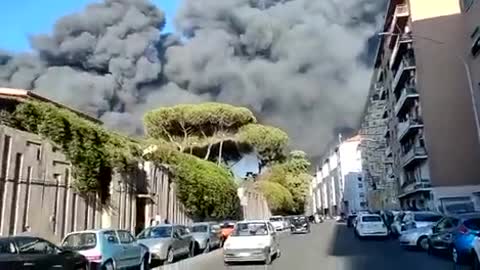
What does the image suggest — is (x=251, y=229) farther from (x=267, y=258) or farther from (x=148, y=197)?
(x=148, y=197)

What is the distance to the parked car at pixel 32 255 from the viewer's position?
29.3 feet

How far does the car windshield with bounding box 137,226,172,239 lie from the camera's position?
17.7 meters

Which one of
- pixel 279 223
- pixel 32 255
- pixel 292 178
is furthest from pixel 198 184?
pixel 292 178

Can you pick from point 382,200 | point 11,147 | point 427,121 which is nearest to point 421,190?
point 427,121

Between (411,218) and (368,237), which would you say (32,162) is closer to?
(411,218)

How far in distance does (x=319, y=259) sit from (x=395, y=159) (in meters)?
39.9

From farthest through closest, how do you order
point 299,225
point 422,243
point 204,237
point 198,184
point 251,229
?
point 299,225 → point 198,184 → point 204,237 → point 422,243 → point 251,229

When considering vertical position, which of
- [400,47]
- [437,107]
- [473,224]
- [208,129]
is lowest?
[473,224]

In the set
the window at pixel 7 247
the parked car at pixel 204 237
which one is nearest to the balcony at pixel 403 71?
the parked car at pixel 204 237

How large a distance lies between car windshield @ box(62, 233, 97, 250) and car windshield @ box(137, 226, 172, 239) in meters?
5.19

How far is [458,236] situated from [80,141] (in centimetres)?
1195

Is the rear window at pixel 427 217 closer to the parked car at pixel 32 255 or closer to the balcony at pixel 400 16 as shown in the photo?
the parked car at pixel 32 255

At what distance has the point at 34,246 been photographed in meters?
9.73

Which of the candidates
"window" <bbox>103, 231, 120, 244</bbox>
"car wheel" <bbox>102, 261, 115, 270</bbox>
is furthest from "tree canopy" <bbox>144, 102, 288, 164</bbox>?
"car wheel" <bbox>102, 261, 115, 270</bbox>
